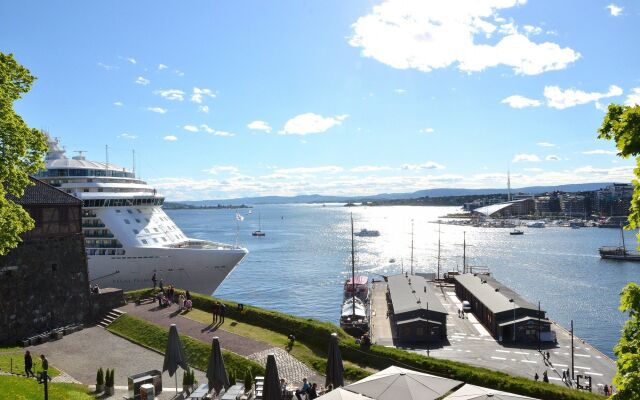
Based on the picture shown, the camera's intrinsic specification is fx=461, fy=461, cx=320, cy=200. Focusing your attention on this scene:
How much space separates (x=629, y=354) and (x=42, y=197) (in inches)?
1207

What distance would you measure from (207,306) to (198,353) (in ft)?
26.8

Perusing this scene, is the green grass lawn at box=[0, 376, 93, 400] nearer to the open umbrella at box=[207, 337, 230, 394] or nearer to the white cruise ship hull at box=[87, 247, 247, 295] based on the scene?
the open umbrella at box=[207, 337, 230, 394]

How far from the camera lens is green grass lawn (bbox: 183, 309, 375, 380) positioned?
21.9 meters

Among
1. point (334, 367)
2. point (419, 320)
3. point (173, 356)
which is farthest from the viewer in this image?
point (419, 320)

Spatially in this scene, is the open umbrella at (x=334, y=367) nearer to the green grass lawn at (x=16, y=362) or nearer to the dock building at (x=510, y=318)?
the green grass lawn at (x=16, y=362)

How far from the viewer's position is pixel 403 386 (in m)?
14.8

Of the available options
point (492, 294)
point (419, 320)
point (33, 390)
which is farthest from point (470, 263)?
point (33, 390)

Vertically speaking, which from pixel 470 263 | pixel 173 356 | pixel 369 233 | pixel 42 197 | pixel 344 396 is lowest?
pixel 470 263

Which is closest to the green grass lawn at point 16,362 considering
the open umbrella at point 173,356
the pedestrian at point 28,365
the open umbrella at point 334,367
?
the pedestrian at point 28,365

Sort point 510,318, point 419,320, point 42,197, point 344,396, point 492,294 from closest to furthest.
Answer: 1. point 344,396
2. point 42,197
3. point 419,320
4. point 510,318
5. point 492,294

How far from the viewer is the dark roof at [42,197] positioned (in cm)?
2777

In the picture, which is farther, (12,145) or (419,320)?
(419,320)

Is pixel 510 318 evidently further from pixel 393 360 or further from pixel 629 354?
pixel 629 354

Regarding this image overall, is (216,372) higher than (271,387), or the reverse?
(271,387)
